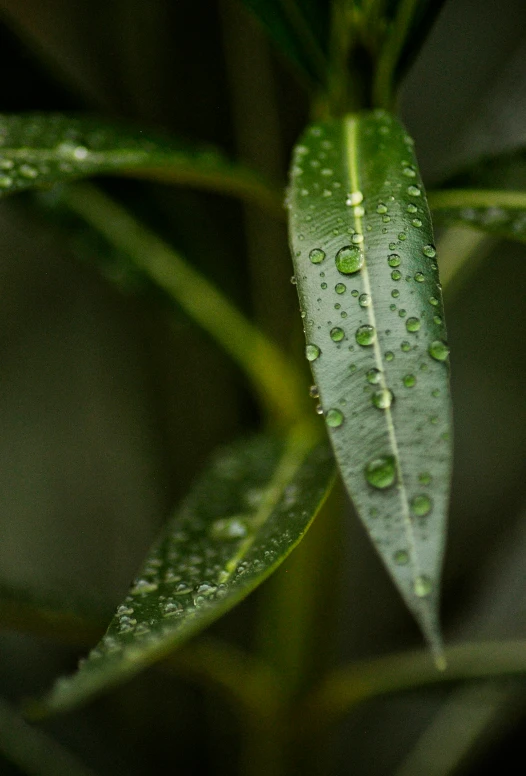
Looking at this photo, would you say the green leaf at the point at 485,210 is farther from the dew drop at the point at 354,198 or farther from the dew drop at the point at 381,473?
the dew drop at the point at 381,473

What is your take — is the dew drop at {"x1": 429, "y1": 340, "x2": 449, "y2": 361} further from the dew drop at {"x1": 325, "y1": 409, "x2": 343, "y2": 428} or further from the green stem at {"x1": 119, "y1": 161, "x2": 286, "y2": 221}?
the green stem at {"x1": 119, "y1": 161, "x2": 286, "y2": 221}

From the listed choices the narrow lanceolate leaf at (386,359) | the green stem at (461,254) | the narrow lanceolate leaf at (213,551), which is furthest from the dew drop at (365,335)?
the green stem at (461,254)

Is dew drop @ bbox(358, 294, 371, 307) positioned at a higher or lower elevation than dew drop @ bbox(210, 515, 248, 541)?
higher

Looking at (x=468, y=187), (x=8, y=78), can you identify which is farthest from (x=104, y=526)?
(x=468, y=187)

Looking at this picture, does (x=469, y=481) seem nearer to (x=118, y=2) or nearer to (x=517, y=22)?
(x=517, y=22)

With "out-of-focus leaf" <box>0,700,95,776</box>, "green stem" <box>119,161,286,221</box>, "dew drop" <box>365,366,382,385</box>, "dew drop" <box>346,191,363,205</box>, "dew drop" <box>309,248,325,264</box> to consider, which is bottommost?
"out-of-focus leaf" <box>0,700,95,776</box>

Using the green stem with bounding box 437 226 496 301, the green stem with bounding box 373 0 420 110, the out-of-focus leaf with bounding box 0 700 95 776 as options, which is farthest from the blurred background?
the green stem with bounding box 373 0 420 110
